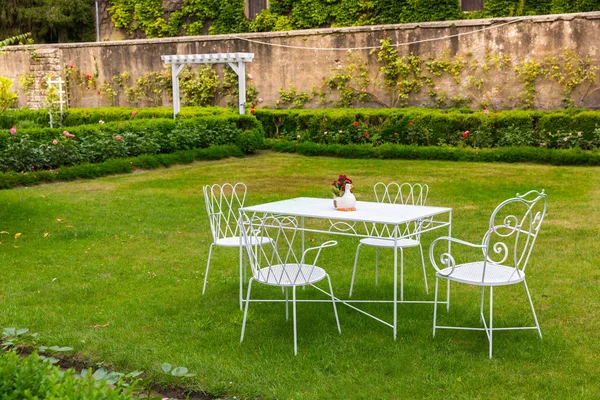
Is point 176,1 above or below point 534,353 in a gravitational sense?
above

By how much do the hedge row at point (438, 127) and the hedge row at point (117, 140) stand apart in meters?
1.19

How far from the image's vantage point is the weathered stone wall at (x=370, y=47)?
15.2m

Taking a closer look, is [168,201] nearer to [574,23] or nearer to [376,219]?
[376,219]

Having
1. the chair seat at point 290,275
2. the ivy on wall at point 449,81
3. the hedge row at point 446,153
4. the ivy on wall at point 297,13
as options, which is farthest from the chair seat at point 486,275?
the ivy on wall at point 297,13

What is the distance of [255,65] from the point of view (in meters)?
18.8

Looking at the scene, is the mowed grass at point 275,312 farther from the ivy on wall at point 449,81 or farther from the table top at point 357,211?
the ivy on wall at point 449,81

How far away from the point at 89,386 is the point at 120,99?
62.4ft

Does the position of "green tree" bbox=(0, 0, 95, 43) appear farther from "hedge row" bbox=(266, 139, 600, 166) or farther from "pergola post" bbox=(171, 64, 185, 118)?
"hedge row" bbox=(266, 139, 600, 166)

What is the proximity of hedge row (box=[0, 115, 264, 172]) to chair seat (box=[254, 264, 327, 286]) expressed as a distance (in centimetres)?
825

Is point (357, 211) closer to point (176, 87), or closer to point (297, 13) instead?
point (176, 87)

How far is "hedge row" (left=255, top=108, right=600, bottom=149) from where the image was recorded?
13.8 meters

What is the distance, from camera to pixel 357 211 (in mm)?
5359

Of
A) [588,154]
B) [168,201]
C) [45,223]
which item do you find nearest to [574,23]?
[588,154]

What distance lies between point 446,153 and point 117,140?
6.16 meters
